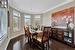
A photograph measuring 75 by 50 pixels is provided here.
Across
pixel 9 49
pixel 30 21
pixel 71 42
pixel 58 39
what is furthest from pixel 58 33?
pixel 30 21

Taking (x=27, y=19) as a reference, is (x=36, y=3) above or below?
above

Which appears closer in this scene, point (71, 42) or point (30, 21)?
point (71, 42)

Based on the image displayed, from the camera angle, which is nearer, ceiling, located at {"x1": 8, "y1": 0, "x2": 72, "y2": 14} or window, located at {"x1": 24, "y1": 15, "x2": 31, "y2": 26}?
ceiling, located at {"x1": 8, "y1": 0, "x2": 72, "y2": 14}

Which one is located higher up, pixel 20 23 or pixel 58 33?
pixel 20 23

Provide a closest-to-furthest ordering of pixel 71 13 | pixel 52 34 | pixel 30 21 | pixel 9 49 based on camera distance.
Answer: pixel 9 49 < pixel 71 13 < pixel 52 34 < pixel 30 21

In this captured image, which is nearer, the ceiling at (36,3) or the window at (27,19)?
the ceiling at (36,3)

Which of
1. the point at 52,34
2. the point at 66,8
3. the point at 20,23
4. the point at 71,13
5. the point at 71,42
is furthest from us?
the point at 20,23

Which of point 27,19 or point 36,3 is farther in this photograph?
point 27,19

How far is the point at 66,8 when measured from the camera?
6.44m

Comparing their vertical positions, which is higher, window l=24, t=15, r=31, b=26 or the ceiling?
the ceiling

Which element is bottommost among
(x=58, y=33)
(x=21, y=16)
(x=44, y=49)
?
(x=44, y=49)

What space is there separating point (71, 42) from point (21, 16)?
7.91m

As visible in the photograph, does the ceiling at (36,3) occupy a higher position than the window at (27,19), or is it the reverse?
the ceiling at (36,3)

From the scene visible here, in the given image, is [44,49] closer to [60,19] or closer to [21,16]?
[60,19]
